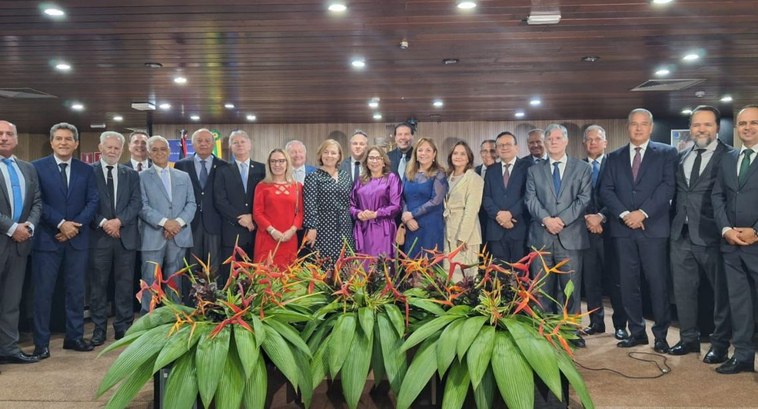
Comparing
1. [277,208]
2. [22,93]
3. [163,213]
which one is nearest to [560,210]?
[277,208]

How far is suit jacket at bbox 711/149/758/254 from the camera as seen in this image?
3.66 meters

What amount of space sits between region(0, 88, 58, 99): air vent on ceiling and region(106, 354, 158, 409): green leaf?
9.19m

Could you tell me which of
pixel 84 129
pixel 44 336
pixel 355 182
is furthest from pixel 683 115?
pixel 84 129

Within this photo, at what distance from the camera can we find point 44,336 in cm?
424

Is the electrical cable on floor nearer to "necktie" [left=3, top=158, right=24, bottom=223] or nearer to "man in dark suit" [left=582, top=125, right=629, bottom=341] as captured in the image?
"man in dark suit" [left=582, top=125, right=629, bottom=341]

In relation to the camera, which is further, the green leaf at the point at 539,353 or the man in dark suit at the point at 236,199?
the man in dark suit at the point at 236,199

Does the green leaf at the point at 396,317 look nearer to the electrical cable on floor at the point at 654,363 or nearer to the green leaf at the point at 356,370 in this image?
the green leaf at the point at 356,370

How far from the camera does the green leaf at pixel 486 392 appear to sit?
1.69 m

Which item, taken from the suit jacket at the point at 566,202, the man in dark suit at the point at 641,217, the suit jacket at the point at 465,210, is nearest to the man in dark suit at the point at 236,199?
the suit jacket at the point at 465,210

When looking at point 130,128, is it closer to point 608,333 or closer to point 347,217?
point 347,217

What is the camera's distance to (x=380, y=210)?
4738 mm

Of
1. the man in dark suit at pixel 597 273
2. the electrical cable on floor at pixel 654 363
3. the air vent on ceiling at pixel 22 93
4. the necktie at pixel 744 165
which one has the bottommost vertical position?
the electrical cable on floor at pixel 654 363

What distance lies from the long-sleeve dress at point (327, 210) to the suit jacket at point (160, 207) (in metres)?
1.01

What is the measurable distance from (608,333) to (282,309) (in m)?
3.83
